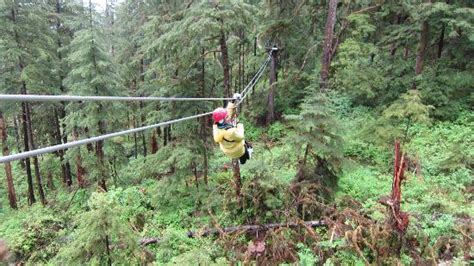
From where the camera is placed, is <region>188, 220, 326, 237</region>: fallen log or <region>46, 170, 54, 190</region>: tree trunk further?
<region>46, 170, 54, 190</region>: tree trunk

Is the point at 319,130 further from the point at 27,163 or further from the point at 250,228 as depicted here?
the point at 27,163

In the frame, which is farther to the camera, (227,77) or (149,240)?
(227,77)

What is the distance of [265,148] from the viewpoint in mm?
14555

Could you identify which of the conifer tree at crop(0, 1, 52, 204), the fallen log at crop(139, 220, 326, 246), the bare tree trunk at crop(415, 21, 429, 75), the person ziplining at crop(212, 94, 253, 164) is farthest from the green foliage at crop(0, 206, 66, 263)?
the bare tree trunk at crop(415, 21, 429, 75)

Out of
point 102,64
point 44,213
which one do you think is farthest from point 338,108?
point 44,213

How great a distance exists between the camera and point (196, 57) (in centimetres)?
1198

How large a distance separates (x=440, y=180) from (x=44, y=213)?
15397 mm

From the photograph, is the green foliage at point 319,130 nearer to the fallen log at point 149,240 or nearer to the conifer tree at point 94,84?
the fallen log at point 149,240

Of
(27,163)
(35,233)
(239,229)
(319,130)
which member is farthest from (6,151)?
(319,130)

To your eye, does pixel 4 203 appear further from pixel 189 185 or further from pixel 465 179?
pixel 465 179

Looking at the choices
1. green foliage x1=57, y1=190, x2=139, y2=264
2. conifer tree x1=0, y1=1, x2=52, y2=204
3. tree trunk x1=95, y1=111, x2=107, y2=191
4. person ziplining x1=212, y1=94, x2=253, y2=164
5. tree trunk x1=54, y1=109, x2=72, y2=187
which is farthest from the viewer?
tree trunk x1=54, y1=109, x2=72, y2=187

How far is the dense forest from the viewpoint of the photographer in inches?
279

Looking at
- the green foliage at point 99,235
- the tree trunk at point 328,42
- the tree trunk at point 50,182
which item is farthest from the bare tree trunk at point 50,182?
the tree trunk at point 328,42

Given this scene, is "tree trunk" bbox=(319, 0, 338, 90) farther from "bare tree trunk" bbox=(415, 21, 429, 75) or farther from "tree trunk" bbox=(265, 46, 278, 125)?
"tree trunk" bbox=(265, 46, 278, 125)
